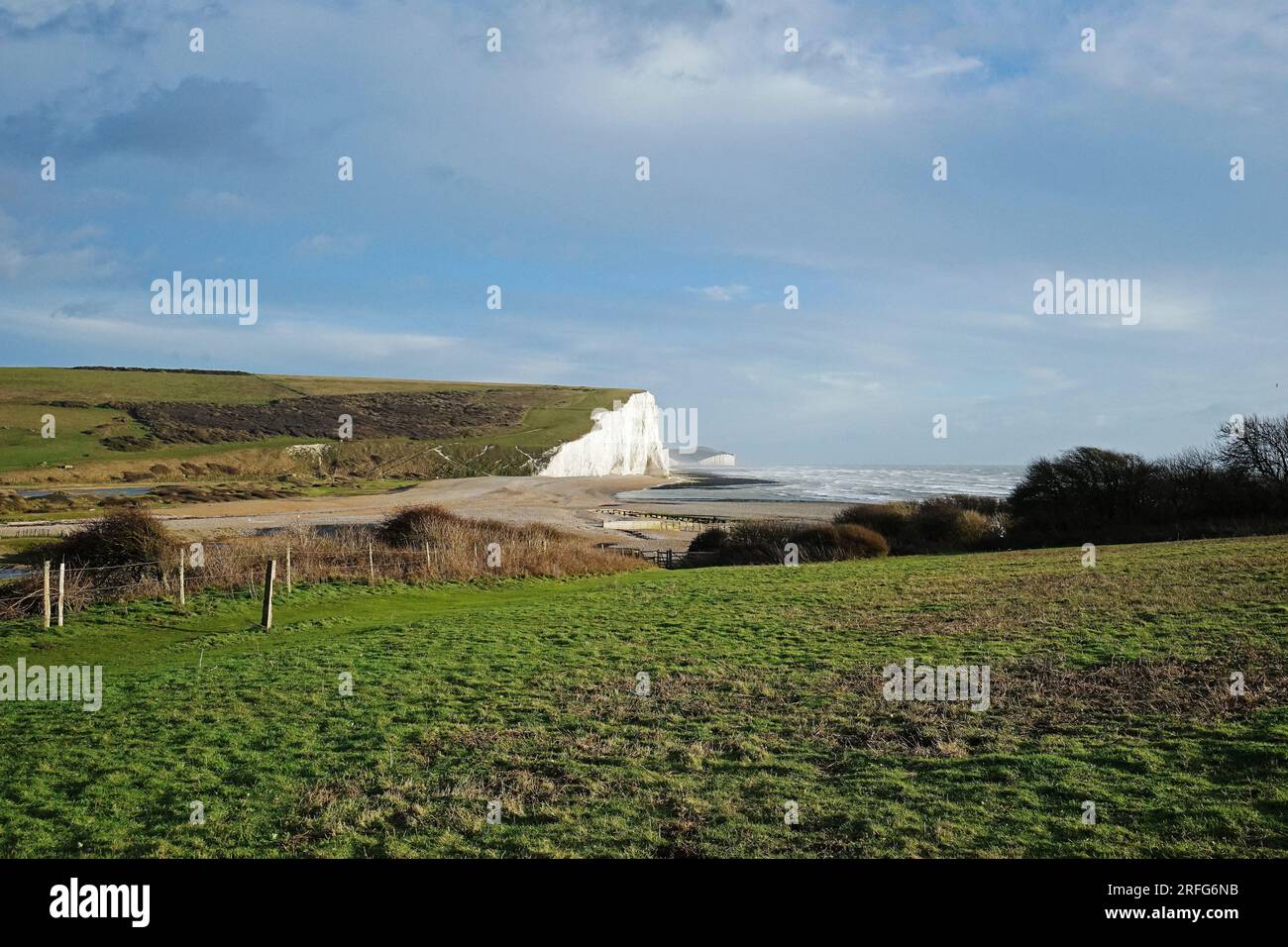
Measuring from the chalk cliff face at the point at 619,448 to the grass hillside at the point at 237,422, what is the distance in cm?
312

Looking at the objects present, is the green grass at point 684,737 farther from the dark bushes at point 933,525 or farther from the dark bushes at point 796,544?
the dark bushes at point 933,525

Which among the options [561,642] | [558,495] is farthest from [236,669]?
[558,495]

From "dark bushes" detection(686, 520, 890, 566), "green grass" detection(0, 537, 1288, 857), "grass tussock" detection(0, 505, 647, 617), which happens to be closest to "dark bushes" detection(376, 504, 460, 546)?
"grass tussock" detection(0, 505, 647, 617)

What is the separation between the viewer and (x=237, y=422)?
131m

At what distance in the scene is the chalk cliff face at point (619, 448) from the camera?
129 m

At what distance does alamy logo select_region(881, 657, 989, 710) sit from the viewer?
37.2ft

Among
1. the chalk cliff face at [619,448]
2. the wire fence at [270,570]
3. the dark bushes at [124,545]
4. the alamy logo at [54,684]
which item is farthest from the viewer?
the chalk cliff face at [619,448]

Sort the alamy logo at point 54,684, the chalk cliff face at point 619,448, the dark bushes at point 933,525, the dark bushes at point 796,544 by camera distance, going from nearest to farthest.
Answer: the alamy logo at point 54,684 < the dark bushes at point 796,544 < the dark bushes at point 933,525 < the chalk cliff face at point 619,448
